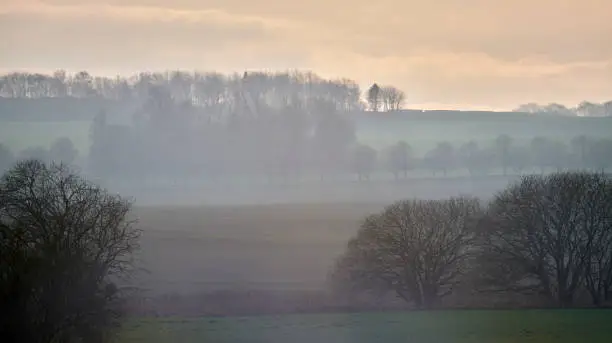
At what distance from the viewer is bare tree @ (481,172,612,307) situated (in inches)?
915

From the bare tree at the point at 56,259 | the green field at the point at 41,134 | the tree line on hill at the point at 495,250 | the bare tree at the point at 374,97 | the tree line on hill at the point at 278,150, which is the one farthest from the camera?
the bare tree at the point at 374,97

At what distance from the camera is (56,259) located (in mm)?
16094

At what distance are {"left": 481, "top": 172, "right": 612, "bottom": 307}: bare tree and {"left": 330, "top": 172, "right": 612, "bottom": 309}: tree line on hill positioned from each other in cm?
3

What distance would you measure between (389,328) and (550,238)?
7.53m

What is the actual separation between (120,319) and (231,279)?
6.17m

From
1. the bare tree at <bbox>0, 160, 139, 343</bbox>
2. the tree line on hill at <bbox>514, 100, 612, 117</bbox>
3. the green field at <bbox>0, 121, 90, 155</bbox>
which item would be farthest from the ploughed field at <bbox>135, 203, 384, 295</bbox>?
the tree line on hill at <bbox>514, 100, 612, 117</bbox>

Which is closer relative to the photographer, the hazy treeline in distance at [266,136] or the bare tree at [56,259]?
the bare tree at [56,259]

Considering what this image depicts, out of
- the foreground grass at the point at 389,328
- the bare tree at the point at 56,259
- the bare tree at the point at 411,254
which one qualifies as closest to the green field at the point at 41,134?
the bare tree at the point at 56,259

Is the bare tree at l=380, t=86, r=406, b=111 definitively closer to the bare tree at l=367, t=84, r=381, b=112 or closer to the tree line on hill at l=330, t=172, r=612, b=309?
the bare tree at l=367, t=84, r=381, b=112

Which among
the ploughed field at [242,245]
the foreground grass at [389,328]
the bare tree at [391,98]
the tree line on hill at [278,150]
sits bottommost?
the foreground grass at [389,328]

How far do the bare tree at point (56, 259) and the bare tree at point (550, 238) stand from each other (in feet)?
34.3

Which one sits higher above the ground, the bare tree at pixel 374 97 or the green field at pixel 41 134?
the bare tree at pixel 374 97

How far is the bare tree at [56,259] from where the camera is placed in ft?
47.9

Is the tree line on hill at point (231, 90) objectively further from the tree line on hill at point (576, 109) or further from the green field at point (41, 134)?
the green field at point (41, 134)
